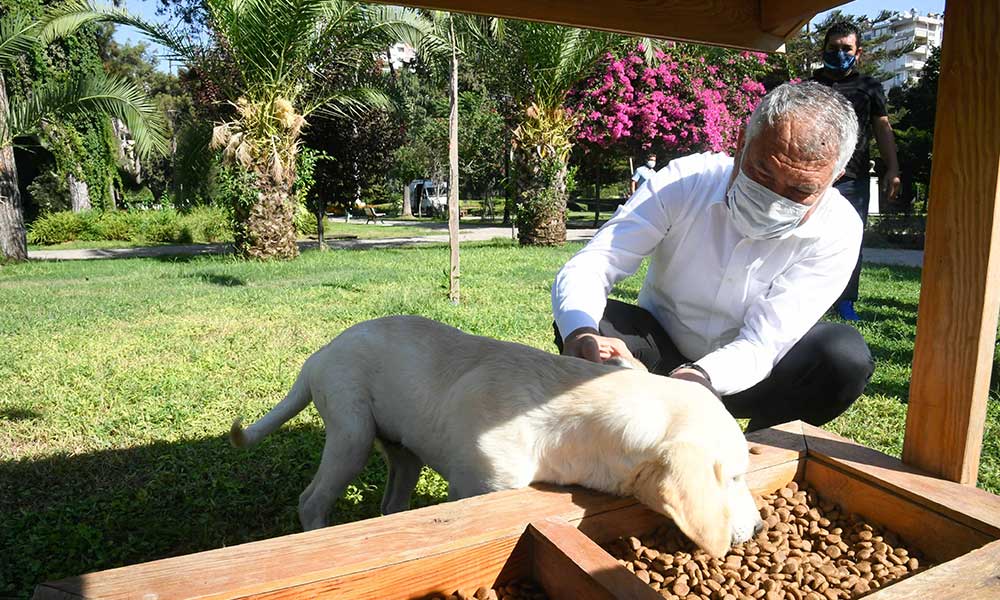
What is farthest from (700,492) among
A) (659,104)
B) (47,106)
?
(659,104)

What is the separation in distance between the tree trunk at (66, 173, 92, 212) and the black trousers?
2752cm

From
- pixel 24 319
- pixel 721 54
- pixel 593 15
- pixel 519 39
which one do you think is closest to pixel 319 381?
pixel 593 15

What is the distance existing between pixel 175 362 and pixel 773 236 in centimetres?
481

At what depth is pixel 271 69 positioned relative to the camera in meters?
12.6

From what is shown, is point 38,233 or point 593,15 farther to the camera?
point 38,233

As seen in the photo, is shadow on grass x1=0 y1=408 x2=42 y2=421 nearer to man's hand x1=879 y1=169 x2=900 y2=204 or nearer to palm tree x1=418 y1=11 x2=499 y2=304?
palm tree x1=418 y1=11 x2=499 y2=304

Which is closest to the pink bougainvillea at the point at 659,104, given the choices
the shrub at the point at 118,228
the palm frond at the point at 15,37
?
the palm frond at the point at 15,37

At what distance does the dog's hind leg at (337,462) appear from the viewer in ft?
7.97

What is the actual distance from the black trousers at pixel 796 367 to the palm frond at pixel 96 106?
1297 cm

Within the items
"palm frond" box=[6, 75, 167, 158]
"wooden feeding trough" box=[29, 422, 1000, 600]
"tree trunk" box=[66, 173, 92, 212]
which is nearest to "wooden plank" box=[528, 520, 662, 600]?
"wooden feeding trough" box=[29, 422, 1000, 600]

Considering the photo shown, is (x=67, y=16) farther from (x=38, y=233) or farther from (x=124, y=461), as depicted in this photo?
(x=124, y=461)

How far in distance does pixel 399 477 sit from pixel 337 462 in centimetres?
46

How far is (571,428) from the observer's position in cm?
202

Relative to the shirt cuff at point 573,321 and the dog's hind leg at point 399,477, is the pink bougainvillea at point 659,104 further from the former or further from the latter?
the dog's hind leg at point 399,477
